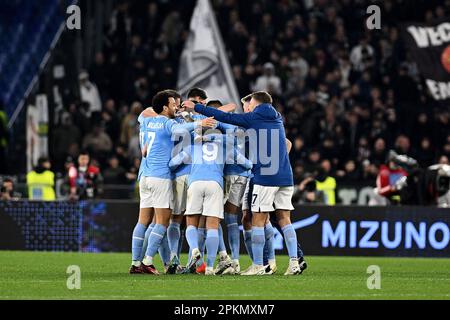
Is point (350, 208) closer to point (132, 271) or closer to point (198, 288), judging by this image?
point (132, 271)

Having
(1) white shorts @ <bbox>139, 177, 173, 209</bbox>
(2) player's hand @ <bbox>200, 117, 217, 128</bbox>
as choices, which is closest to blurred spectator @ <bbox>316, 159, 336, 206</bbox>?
(1) white shorts @ <bbox>139, 177, 173, 209</bbox>

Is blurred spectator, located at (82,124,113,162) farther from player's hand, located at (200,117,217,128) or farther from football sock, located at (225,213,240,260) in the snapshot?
player's hand, located at (200,117,217,128)

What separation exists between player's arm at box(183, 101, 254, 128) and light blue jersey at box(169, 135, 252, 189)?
442mm

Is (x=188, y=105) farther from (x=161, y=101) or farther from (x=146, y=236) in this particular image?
(x=146, y=236)

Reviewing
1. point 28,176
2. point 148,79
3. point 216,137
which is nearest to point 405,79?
point 148,79

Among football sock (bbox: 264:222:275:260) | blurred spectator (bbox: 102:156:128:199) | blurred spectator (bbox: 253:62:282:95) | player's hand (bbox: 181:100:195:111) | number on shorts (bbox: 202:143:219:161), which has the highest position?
blurred spectator (bbox: 253:62:282:95)

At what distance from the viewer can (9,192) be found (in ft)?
77.4

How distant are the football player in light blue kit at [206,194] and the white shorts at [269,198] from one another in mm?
445

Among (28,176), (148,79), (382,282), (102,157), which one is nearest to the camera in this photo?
(382,282)

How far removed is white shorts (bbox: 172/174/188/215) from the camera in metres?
16.8

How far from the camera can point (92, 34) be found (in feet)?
101

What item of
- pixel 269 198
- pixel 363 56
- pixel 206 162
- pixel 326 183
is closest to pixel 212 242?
pixel 269 198

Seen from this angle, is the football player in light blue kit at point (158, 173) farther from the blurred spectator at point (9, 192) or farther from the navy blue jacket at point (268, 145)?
the blurred spectator at point (9, 192)
